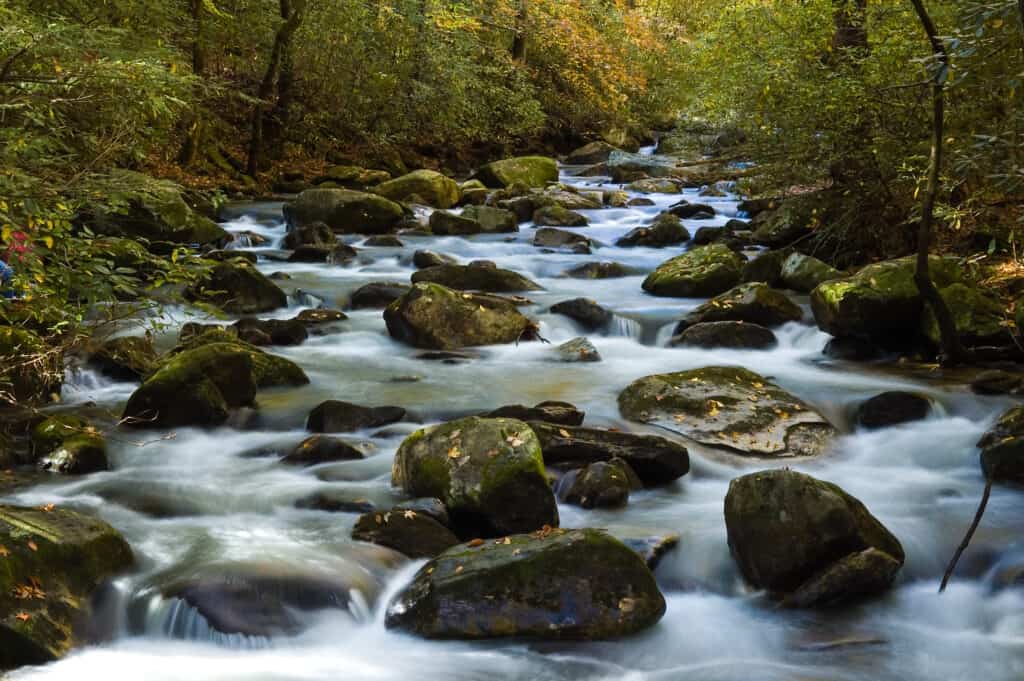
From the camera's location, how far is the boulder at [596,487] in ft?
18.5

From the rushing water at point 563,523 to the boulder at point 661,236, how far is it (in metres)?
5.89

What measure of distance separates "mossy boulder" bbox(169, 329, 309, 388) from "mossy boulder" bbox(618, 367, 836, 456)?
285 centimetres

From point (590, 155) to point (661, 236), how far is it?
1135 centimetres

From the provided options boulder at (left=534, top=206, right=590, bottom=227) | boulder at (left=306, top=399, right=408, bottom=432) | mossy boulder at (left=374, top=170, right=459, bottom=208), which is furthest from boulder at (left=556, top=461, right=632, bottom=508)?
mossy boulder at (left=374, top=170, right=459, bottom=208)

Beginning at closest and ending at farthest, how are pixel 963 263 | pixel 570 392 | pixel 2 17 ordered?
1. pixel 2 17
2. pixel 570 392
3. pixel 963 263

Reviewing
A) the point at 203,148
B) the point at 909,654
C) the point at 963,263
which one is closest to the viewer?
the point at 909,654

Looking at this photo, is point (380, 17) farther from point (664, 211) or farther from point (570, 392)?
point (570, 392)

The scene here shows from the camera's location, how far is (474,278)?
1170 centimetres

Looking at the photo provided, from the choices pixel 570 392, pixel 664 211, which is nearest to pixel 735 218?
pixel 664 211

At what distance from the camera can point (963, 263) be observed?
8992 millimetres

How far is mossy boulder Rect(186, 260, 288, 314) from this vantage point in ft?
33.7

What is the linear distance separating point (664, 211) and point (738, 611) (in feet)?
44.2

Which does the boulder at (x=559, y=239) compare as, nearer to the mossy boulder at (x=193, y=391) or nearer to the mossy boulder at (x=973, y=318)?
the mossy boulder at (x=973, y=318)

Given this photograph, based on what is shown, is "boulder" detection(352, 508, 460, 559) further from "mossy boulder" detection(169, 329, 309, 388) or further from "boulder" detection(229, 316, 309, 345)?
"boulder" detection(229, 316, 309, 345)
